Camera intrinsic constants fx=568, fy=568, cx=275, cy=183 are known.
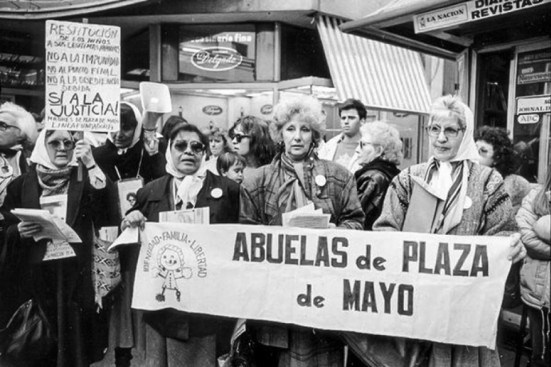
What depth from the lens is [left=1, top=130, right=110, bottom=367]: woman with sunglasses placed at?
398 centimetres

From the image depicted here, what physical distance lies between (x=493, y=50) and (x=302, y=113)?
142 inches

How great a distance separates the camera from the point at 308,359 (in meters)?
3.42

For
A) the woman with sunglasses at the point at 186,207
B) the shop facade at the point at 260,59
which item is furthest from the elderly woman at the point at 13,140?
the shop facade at the point at 260,59

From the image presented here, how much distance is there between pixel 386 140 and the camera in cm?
481

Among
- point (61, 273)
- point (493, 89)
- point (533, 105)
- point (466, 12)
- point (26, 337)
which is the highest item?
point (466, 12)

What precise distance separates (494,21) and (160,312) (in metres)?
4.33

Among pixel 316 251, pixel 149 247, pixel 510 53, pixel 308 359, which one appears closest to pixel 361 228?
pixel 316 251

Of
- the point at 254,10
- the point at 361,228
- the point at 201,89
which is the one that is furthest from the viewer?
the point at 201,89

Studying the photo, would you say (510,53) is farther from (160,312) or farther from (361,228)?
(160,312)

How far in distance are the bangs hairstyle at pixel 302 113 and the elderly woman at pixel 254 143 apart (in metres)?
1.05

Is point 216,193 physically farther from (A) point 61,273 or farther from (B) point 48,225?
(A) point 61,273

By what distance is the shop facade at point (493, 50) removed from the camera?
17.8 ft

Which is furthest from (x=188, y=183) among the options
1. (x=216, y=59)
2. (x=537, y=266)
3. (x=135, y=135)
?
(x=216, y=59)

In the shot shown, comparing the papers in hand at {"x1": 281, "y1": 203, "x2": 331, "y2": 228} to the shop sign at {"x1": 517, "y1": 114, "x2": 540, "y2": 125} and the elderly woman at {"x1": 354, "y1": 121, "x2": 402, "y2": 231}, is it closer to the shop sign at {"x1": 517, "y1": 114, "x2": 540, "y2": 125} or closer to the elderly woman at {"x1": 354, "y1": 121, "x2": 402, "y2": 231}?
the elderly woman at {"x1": 354, "y1": 121, "x2": 402, "y2": 231}
